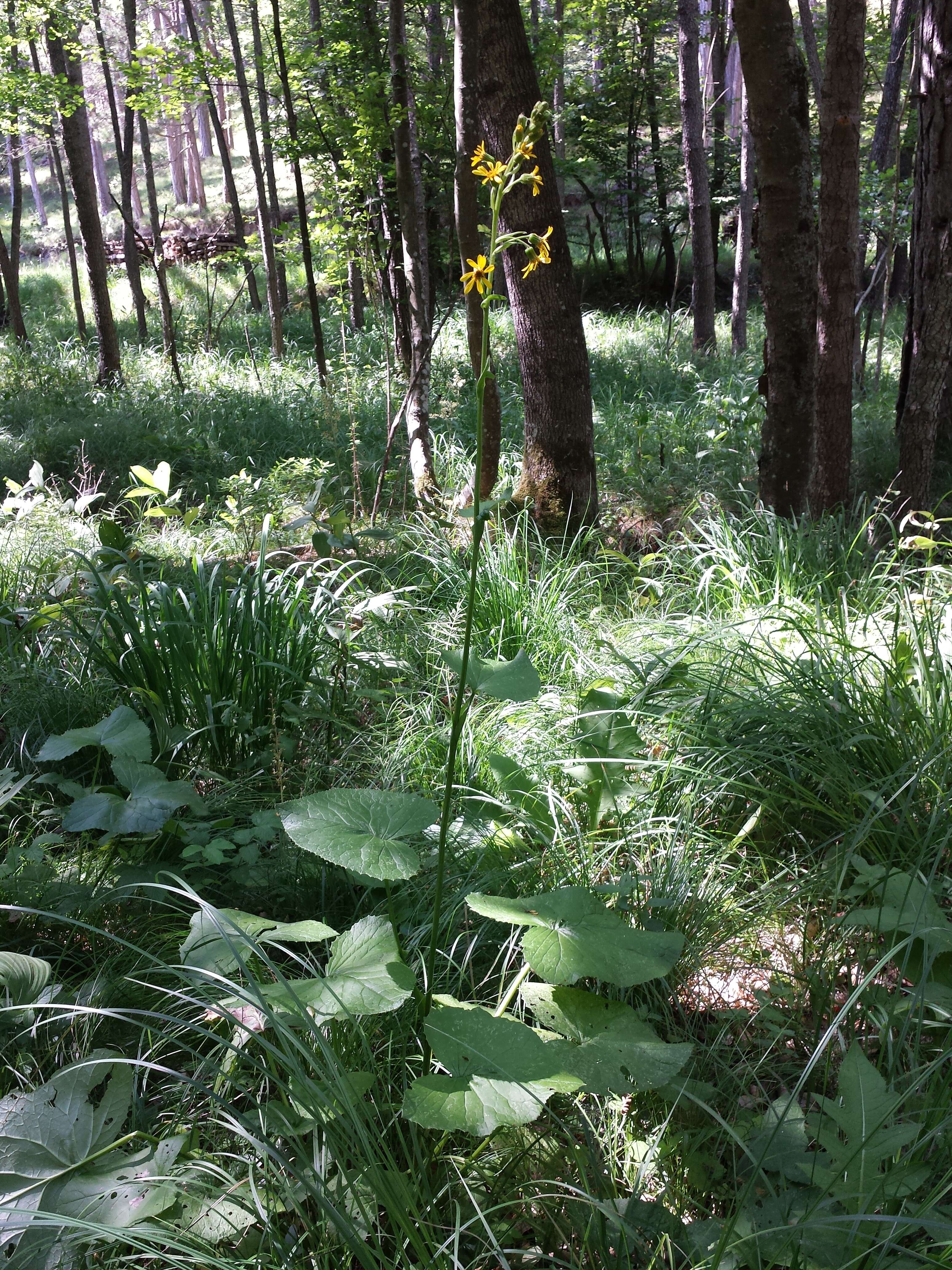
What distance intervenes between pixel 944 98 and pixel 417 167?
3.02 meters

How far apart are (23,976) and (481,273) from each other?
1.50 metres

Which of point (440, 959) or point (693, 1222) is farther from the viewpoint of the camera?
point (440, 959)

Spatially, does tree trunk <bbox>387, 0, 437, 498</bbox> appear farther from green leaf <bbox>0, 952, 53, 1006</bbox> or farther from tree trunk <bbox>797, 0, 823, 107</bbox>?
tree trunk <bbox>797, 0, 823, 107</bbox>

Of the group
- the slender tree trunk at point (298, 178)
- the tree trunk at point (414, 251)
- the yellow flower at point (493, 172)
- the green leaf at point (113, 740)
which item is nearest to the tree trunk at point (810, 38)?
the tree trunk at point (414, 251)

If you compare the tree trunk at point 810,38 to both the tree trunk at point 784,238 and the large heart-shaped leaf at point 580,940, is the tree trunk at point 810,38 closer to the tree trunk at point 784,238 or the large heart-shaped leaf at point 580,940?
the tree trunk at point 784,238

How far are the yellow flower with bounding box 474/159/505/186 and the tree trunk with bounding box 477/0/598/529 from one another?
2491 millimetres

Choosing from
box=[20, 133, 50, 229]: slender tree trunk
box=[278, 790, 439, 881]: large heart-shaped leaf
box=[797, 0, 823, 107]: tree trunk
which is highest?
box=[20, 133, 50, 229]: slender tree trunk

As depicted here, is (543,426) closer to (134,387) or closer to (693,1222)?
(693,1222)

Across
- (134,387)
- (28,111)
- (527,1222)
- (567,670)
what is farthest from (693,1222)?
(28,111)

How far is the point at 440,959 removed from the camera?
6.06 ft

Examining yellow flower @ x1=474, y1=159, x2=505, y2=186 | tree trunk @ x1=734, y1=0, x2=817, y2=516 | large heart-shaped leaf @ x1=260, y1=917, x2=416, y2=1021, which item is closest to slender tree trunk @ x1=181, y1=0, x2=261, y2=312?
tree trunk @ x1=734, y1=0, x2=817, y2=516

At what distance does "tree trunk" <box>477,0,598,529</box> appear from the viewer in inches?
151

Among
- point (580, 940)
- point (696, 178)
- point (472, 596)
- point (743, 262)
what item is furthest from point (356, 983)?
point (743, 262)

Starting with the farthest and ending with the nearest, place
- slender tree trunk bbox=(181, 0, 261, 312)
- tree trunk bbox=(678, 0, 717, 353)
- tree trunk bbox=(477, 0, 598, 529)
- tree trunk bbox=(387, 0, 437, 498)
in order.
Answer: tree trunk bbox=(678, 0, 717, 353), slender tree trunk bbox=(181, 0, 261, 312), tree trunk bbox=(387, 0, 437, 498), tree trunk bbox=(477, 0, 598, 529)
